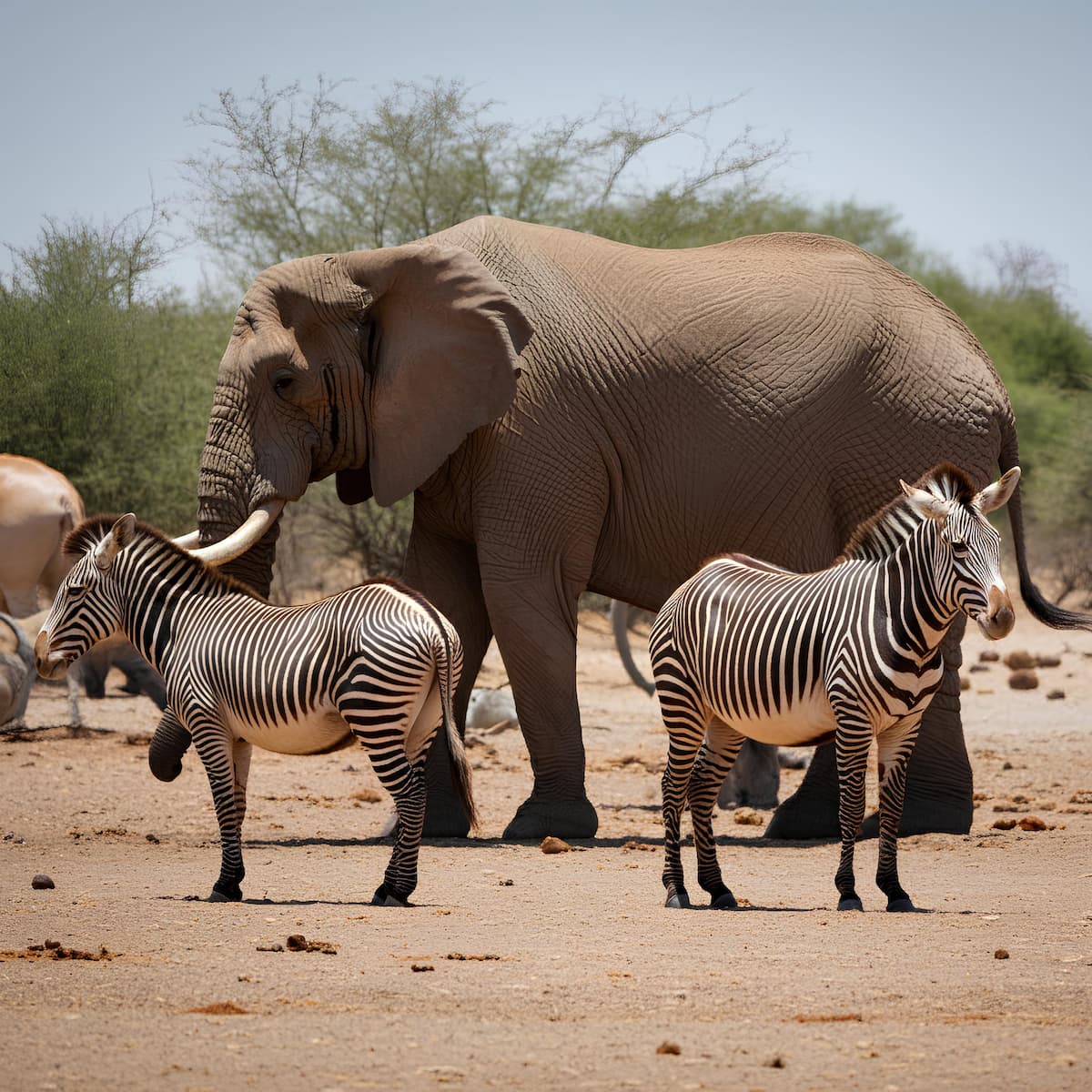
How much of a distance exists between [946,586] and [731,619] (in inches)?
43.0

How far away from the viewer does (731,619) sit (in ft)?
26.2

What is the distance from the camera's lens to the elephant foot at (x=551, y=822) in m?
10.1

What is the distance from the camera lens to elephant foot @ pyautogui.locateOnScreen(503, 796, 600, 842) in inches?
397

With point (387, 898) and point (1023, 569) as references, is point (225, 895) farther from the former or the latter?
point (1023, 569)

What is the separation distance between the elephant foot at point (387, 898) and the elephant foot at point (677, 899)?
1.18 m

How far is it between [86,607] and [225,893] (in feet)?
5.29

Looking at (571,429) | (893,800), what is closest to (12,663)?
(571,429)

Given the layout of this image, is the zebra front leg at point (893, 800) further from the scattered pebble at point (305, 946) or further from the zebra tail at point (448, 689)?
the scattered pebble at point (305, 946)

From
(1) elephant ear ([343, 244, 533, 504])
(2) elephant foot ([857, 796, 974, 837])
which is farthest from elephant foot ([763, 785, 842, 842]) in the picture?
(1) elephant ear ([343, 244, 533, 504])

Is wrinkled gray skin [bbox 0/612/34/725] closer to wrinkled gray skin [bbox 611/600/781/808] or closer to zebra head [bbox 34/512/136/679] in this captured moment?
zebra head [bbox 34/512/136/679]

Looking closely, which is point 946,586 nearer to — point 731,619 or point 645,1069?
point 731,619

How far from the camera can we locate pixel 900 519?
7.80 meters

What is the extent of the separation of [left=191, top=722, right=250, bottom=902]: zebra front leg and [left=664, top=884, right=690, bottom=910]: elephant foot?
193 centimetres

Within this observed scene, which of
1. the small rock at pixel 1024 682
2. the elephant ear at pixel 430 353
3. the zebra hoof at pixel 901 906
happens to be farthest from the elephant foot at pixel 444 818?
the small rock at pixel 1024 682
